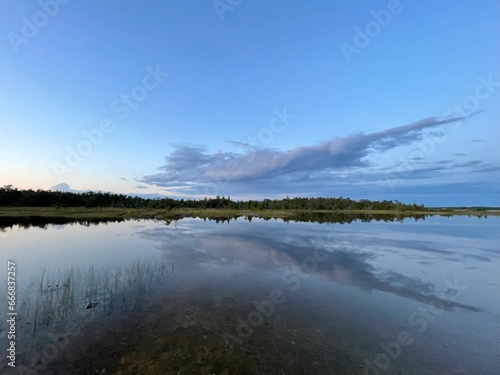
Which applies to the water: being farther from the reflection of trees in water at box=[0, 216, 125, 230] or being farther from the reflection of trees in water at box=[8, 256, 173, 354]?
the reflection of trees in water at box=[0, 216, 125, 230]

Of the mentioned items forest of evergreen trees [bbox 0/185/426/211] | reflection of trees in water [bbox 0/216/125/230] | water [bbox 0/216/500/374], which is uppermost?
forest of evergreen trees [bbox 0/185/426/211]

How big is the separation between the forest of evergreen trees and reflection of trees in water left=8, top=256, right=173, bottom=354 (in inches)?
3840

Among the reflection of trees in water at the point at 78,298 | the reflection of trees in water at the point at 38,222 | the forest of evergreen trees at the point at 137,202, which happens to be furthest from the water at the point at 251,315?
the forest of evergreen trees at the point at 137,202

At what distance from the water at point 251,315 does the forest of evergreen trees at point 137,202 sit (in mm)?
97604

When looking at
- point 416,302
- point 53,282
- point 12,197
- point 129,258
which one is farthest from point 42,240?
point 12,197

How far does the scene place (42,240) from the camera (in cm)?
3119

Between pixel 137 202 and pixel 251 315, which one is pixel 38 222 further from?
pixel 137 202

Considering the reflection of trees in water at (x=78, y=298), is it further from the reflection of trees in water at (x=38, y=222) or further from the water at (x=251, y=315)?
the reflection of trees in water at (x=38, y=222)

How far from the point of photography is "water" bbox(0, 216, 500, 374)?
8.59 m

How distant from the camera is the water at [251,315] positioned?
8.59 meters

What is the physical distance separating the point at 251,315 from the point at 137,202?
152m

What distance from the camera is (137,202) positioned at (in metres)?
151

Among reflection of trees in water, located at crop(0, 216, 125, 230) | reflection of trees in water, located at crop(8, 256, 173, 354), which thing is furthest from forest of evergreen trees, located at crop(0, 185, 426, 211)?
reflection of trees in water, located at crop(8, 256, 173, 354)

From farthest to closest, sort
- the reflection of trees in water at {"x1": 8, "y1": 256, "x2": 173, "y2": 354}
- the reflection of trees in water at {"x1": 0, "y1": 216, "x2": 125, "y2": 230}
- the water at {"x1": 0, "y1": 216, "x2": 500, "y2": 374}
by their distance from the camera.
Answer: the reflection of trees in water at {"x1": 0, "y1": 216, "x2": 125, "y2": 230} → the reflection of trees in water at {"x1": 8, "y1": 256, "x2": 173, "y2": 354} → the water at {"x1": 0, "y1": 216, "x2": 500, "y2": 374}
